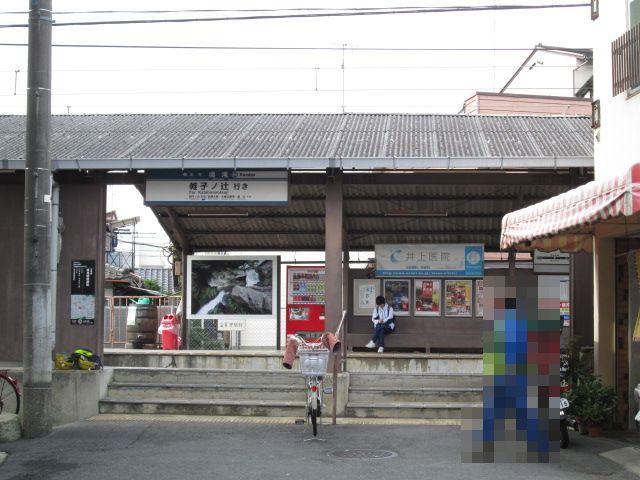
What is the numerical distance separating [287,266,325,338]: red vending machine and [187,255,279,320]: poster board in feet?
4.17

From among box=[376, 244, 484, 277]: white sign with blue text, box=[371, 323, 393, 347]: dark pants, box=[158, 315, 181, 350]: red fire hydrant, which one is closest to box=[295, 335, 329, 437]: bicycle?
box=[371, 323, 393, 347]: dark pants

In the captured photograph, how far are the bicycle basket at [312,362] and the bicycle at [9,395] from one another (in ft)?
13.6

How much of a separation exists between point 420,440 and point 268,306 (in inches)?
277

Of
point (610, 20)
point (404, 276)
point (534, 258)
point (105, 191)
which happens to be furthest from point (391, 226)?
point (610, 20)

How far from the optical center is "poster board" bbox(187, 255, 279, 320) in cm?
1758

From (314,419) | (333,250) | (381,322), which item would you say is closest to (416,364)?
(381,322)

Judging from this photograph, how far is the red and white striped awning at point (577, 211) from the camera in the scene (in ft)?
25.6

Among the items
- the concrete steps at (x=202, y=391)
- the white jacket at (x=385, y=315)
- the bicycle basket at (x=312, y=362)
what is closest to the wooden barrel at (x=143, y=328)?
the white jacket at (x=385, y=315)

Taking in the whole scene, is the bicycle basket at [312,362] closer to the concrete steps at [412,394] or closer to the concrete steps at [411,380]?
the concrete steps at [412,394]

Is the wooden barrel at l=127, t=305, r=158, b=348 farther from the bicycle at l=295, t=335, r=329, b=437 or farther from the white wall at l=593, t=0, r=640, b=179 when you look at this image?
the white wall at l=593, t=0, r=640, b=179

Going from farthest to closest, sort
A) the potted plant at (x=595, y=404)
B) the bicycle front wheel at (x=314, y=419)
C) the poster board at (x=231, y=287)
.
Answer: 1. the poster board at (x=231, y=287)
2. the bicycle front wheel at (x=314, y=419)
3. the potted plant at (x=595, y=404)

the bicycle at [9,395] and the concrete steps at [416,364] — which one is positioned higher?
the concrete steps at [416,364]

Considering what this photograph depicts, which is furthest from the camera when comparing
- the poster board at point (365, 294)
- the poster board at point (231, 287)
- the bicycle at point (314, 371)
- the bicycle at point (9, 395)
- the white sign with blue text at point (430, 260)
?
the poster board at point (365, 294)

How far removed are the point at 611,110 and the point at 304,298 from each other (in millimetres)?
9121
